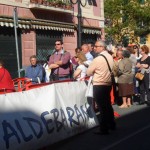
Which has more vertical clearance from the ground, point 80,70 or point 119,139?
point 80,70

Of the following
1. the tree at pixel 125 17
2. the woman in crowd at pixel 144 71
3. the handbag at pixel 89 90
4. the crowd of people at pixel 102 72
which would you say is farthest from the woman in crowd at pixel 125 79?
the tree at pixel 125 17

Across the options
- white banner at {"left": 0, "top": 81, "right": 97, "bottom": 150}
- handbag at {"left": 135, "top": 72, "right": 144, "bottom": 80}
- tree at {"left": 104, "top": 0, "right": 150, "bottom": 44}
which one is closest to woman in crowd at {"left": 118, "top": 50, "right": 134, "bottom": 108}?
handbag at {"left": 135, "top": 72, "right": 144, "bottom": 80}

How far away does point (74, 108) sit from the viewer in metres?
9.16

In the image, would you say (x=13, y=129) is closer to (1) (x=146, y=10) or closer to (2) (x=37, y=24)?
(2) (x=37, y=24)

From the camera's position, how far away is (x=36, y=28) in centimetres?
1895

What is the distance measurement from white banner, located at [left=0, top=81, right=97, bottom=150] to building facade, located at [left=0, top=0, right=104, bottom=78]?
8.11m

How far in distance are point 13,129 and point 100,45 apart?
2.98 meters

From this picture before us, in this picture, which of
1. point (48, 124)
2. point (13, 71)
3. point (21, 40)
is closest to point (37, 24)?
point (21, 40)

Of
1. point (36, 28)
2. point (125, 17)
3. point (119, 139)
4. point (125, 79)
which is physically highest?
point (125, 17)

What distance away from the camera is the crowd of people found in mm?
9094

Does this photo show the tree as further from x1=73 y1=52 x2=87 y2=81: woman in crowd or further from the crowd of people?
x1=73 y1=52 x2=87 y2=81: woman in crowd

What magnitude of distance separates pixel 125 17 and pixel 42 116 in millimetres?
30259

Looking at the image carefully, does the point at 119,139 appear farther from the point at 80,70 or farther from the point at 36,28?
the point at 36,28

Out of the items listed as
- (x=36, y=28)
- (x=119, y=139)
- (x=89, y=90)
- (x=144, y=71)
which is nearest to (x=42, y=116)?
(x=119, y=139)
